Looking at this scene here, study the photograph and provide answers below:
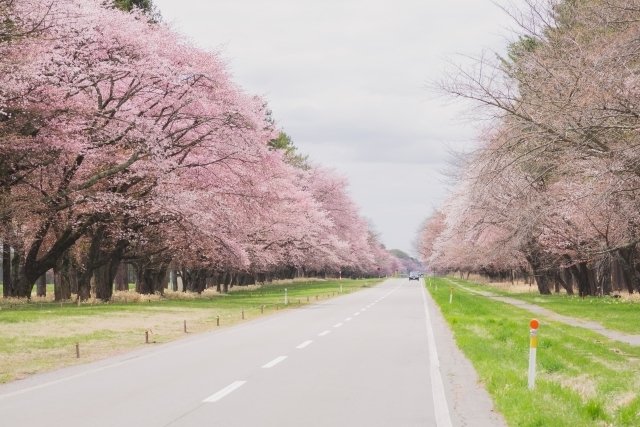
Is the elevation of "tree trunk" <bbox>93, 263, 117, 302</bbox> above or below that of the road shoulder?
above

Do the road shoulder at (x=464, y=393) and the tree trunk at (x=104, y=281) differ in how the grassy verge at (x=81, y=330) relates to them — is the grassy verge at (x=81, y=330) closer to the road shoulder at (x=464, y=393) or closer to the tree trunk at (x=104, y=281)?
the tree trunk at (x=104, y=281)

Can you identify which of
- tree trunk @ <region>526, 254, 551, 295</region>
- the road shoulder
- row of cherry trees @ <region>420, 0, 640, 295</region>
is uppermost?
row of cherry trees @ <region>420, 0, 640, 295</region>

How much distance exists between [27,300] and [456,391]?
27.8 meters

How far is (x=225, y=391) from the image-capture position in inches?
360

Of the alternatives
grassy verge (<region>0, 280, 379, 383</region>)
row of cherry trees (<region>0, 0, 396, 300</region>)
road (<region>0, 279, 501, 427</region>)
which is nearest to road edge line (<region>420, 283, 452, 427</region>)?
road (<region>0, 279, 501, 427</region>)

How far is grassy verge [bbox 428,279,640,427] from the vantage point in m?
7.32

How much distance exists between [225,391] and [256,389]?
425mm

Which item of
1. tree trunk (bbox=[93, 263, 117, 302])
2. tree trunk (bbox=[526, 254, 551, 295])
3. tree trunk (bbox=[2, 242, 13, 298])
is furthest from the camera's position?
tree trunk (bbox=[526, 254, 551, 295])

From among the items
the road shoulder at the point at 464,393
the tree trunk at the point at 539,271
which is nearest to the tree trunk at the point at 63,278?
the tree trunk at the point at 539,271

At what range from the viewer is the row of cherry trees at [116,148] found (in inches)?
951

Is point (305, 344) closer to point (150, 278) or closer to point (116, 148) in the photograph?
point (116, 148)

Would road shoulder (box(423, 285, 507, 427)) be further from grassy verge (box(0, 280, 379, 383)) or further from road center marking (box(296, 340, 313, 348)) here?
grassy verge (box(0, 280, 379, 383))

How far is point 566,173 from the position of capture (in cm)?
1681

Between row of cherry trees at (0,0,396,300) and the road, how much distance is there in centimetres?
1068
